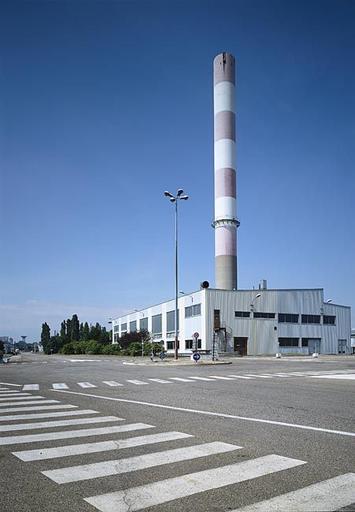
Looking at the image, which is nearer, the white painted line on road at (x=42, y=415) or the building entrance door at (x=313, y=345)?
the white painted line on road at (x=42, y=415)

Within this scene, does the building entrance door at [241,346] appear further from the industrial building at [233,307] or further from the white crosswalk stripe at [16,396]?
the white crosswalk stripe at [16,396]

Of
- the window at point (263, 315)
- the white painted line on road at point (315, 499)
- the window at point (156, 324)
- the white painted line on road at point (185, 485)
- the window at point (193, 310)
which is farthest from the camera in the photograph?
the window at point (156, 324)

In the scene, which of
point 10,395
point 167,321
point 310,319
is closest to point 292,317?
point 310,319

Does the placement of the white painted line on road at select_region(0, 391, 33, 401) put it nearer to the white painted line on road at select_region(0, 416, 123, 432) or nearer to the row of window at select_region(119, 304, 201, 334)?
the white painted line on road at select_region(0, 416, 123, 432)

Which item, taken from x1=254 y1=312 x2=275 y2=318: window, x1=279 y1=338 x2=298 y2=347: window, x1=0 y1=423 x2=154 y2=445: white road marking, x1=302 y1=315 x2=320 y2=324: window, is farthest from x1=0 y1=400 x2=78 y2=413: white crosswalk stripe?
x1=302 y1=315 x2=320 y2=324: window

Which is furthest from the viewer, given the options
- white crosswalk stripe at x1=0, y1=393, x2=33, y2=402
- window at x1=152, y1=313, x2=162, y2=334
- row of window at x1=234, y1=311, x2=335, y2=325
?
window at x1=152, y1=313, x2=162, y2=334

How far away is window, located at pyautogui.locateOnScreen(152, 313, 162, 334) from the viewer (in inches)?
3406

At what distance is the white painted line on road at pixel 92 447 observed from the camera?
6305mm

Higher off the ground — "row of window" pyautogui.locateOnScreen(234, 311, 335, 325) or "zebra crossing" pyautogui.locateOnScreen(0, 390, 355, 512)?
"row of window" pyautogui.locateOnScreen(234, 311, 335, 325)

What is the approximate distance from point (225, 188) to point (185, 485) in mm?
67480

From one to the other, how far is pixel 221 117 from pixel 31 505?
73175 millimetres

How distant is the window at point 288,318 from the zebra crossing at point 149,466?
62309mm

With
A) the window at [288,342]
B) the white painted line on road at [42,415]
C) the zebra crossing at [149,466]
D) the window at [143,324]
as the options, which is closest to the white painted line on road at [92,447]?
the zebra crossing at [149,466]

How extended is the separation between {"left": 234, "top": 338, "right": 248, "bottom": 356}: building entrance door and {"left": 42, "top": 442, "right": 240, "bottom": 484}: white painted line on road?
59926mm
